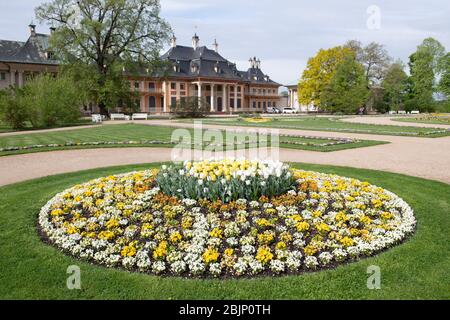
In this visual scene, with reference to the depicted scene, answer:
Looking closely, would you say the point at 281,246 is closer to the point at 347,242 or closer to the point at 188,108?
the point at 347,242

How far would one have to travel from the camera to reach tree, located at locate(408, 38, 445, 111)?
6706 centimetres

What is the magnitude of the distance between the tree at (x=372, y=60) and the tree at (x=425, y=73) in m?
7.36

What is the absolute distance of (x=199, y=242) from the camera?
17.8 feet

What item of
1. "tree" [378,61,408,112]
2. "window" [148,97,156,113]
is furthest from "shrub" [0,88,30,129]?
"tree" [378,61,408,112]

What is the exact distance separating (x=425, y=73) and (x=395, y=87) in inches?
251

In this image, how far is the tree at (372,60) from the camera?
64.7 meters

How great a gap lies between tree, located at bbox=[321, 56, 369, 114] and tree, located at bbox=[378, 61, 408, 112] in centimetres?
1081

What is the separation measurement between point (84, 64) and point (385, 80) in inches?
2012

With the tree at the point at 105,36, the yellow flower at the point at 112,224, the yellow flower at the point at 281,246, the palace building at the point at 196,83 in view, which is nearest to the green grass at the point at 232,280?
the yellow flower at the point at 281,246

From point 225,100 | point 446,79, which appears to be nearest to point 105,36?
point 225,100

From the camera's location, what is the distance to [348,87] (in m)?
58.2

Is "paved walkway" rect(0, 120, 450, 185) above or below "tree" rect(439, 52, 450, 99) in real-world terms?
below

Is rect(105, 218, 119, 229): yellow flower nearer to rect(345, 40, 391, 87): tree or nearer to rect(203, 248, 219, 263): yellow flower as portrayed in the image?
rect(203, 248, 219, 263): yellow flower

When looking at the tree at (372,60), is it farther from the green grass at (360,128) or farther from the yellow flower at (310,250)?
the yellow flower at (310,250)
